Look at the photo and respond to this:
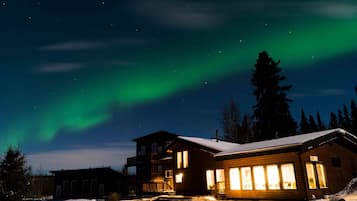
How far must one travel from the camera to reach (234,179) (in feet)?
70.3

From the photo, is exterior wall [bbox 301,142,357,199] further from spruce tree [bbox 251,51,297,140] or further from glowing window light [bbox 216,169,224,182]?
spruce tree [bbox 251,51,297,140]

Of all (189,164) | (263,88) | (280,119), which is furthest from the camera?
(263,88)

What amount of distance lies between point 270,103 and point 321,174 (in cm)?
2291

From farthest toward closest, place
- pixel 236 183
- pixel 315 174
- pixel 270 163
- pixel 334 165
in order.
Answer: pixel 236 183 < pixel 334 165 < pixel 270 163 < pixel 315 174

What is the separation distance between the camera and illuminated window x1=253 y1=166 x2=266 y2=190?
774 inches

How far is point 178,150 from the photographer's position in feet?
95.8

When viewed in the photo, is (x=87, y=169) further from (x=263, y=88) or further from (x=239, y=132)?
(x=263, y=88)

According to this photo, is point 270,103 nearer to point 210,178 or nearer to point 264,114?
point 264,114

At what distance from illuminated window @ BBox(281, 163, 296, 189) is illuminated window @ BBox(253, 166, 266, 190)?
1417 mm

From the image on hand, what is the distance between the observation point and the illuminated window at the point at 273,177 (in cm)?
1892

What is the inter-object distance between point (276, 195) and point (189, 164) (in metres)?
10.0

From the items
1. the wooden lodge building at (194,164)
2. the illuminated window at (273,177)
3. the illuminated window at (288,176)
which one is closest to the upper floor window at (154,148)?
the wooden lodge building at (194,164)

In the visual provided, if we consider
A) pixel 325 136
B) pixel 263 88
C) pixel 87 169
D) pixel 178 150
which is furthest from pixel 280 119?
pixel 87 169

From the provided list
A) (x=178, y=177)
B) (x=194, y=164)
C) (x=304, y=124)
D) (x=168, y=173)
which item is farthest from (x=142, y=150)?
(x=304, y=124)
